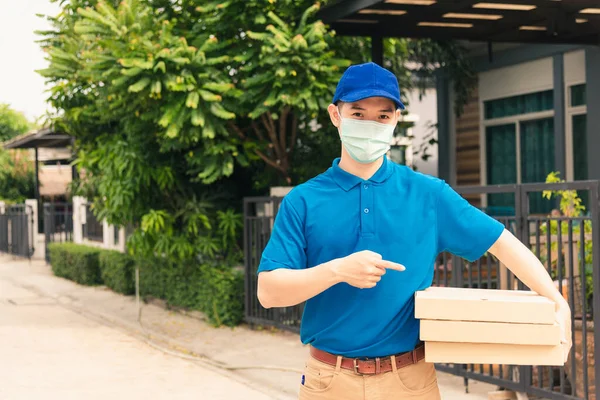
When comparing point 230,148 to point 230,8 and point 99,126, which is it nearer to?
point 230,8

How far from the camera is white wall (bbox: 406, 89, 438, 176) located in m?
17.3

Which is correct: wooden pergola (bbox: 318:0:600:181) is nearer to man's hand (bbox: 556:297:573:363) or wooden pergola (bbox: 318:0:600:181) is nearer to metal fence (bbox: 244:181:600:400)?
metal fence (bbox: 244:181:600:400)

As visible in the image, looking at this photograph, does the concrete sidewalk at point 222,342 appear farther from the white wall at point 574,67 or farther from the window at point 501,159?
the white wall at point 574,67

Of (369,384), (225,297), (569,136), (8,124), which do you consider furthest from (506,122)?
(8,124)

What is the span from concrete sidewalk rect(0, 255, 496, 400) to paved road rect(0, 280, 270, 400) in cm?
23

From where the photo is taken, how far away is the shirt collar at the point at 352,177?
3201mm

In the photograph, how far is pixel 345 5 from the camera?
10266 millimetres

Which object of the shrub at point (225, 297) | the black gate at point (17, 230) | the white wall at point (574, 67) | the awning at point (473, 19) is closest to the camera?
the awning at point (473, 19)

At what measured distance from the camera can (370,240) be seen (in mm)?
3111

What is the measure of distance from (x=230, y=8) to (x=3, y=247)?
2236 centimetres

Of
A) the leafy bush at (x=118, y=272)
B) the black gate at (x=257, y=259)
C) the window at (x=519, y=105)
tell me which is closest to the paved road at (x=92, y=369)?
the black gate at (x=257, y=259)

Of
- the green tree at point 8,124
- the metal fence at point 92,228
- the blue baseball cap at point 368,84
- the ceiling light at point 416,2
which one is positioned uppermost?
the green tree at point 8,124

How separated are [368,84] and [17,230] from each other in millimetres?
26991

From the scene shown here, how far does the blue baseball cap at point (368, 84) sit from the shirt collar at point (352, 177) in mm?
257
